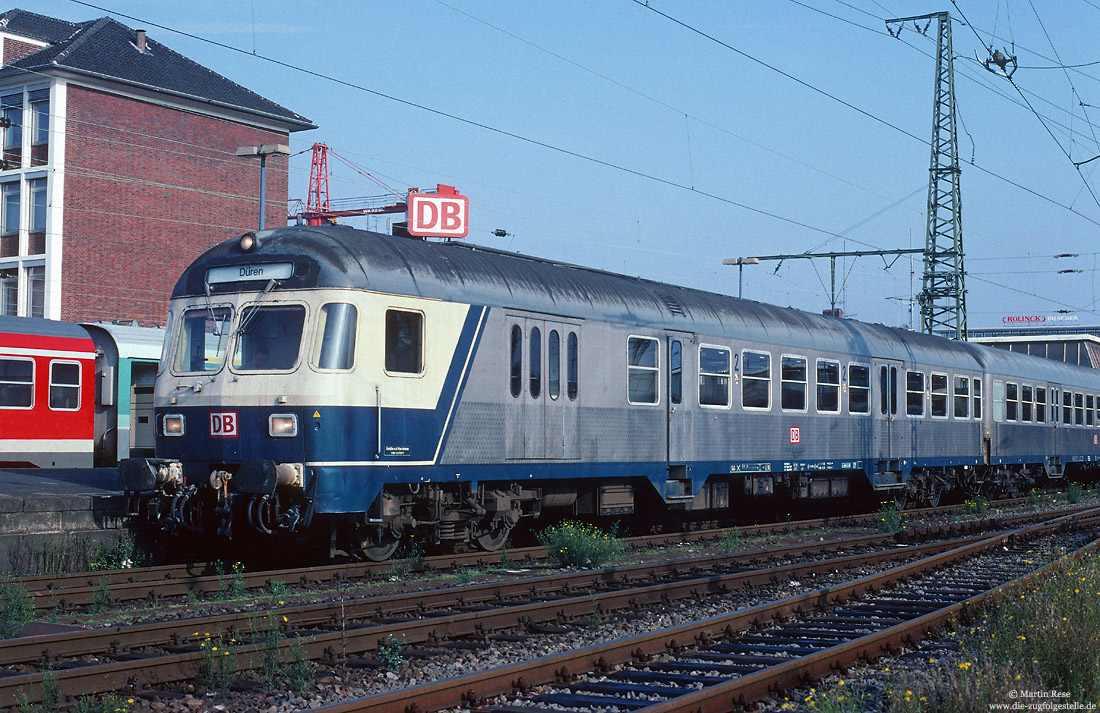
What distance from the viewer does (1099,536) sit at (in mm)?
17922

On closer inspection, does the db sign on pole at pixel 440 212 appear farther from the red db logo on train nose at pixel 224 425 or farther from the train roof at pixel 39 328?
the red db logo on train nose at pixel 224 425

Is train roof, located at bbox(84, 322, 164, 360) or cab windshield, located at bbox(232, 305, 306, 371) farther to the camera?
train roof, located at bbox(84, 322, 164, 360)

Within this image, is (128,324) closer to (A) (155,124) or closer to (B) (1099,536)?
(B) (1099,536)

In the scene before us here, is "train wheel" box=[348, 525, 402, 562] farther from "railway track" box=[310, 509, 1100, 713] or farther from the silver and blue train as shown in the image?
"railway track" box=[310, 509, 1100, 713]

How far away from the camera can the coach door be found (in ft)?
46.6

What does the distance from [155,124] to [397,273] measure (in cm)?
3414

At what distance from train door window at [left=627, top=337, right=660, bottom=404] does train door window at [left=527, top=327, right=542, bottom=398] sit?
6.26 ft

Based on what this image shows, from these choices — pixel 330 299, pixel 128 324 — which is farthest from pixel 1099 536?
pixel 128 324

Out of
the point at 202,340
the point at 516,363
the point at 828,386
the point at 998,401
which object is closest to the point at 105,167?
the point at 828,386

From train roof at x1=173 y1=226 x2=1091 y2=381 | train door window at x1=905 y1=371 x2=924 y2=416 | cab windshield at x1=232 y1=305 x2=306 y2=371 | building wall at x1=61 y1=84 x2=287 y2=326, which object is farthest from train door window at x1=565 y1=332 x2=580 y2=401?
building wall at x1=61 y1=84 x2=287 y2=326

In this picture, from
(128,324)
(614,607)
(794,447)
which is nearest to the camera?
(614,607)

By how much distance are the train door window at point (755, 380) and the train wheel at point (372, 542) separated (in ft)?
23.2

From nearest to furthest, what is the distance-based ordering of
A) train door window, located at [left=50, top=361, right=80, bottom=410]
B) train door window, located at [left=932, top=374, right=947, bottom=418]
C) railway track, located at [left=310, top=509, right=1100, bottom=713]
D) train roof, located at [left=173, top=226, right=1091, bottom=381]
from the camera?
railway track, located at [left=310, top=509, right=1100, bottom=713], train roof, located at [left=173, top=226, right=1091, bottom=381], train door window, located at [left=50, top=361, right=80, bottom=410], train door window, located at [left=932, top=374, right=947, bottom=418]

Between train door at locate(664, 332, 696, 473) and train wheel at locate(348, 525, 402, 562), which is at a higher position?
train door at locate(664, 332, 696, 473)
